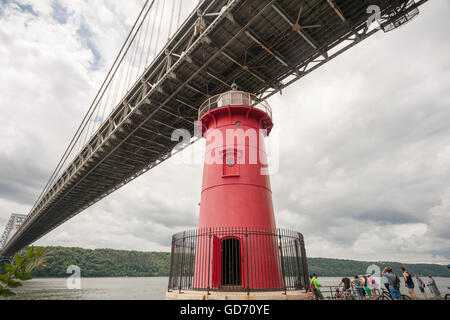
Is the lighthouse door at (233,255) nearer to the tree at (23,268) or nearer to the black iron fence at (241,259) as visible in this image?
the black iron fence at (241,259)

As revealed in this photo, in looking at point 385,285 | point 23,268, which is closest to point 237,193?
point 385,285

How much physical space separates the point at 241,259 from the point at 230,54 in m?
9.49

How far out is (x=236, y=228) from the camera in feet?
28.8

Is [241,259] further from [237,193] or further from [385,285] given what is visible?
[385,285]

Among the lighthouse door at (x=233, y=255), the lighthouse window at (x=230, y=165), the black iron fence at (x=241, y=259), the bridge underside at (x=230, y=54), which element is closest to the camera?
the black iron fence at (x=241, y=259)

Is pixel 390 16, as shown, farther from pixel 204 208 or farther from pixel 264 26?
pixel 204 208

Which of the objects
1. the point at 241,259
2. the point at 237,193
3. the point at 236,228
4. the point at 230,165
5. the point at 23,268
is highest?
the point at 230,165

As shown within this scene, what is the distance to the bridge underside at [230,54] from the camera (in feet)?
35.6

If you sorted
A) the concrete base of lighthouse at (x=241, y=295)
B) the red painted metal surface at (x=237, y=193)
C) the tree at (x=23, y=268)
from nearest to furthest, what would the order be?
the tree at (x=23, y=268) < the concrete base of lighthouse at (x=241, y=295) < the red painted metal surface at (x=237, y=193)

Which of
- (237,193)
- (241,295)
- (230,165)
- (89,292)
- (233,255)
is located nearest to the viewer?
(241,295)

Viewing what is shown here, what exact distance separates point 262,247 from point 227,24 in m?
9.12

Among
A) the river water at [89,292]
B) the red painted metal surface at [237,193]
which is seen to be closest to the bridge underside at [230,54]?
the red painted metal surface at [237,193]

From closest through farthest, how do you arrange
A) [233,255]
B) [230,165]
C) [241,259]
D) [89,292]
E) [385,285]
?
1. [241,259]
2. [233,255]
3. [230,165]
4. [385,285]
5. [89,292]
